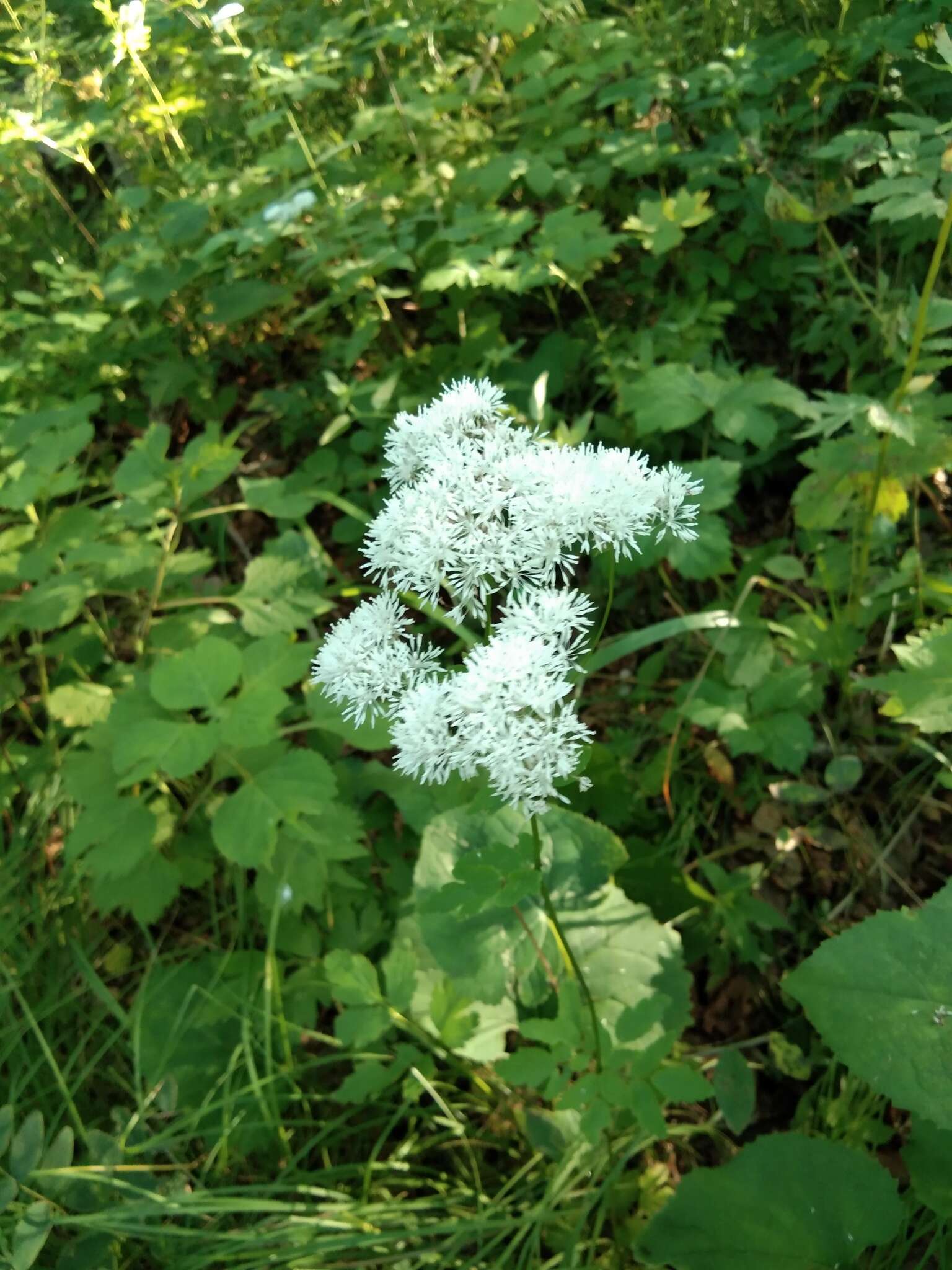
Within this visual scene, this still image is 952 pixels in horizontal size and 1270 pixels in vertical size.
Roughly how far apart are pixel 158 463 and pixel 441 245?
109 centimetres

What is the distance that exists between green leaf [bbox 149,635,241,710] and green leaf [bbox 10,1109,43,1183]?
71cm

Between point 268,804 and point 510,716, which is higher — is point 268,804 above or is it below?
below

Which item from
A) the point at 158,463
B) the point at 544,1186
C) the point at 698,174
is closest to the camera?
the point at 544,1186

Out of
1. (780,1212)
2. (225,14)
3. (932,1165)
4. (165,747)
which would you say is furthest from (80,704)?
(225,14)

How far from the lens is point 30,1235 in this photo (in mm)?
1274

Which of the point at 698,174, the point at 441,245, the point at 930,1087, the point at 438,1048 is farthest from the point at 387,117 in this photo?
the point at 930,1087

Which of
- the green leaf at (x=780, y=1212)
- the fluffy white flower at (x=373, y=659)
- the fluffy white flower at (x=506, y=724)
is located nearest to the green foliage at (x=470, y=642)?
the green leaf at (x=780, y=1212)

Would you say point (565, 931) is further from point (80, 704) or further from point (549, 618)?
point (80, 704)

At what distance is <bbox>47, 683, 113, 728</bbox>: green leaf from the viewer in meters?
1.99

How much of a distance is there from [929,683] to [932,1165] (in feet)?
2.29

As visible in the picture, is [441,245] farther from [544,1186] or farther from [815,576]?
[544,1186]

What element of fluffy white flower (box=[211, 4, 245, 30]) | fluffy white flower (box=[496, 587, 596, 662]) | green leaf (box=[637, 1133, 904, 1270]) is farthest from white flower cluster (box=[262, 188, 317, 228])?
green leaf (box=[637, 1133, 904, 1270])

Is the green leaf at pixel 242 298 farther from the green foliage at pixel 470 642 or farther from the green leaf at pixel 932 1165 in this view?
the green leaf at pixel 932 1165

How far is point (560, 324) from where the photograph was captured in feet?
8.88
